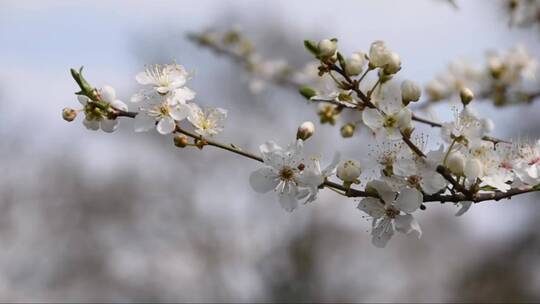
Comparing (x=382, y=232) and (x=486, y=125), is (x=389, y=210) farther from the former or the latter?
(x=486, y=125)

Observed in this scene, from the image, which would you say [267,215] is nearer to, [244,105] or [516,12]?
[244,105]

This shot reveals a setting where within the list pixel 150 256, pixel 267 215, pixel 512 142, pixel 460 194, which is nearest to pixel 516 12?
pixel 512 142

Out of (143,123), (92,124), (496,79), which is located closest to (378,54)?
(143,123)

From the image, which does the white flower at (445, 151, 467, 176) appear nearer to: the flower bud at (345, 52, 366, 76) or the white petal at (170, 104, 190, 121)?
the flower bud at (345, 52, 366, 76)

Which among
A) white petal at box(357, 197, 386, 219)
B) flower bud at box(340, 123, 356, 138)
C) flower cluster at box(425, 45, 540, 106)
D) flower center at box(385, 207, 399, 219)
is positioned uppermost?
flower cluster at box(425, 45, 540, 106)

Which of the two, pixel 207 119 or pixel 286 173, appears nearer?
pixel 286 173

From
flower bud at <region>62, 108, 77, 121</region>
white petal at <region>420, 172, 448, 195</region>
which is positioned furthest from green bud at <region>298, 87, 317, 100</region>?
flower bud at <region>62, 108, 77, 121</region>
